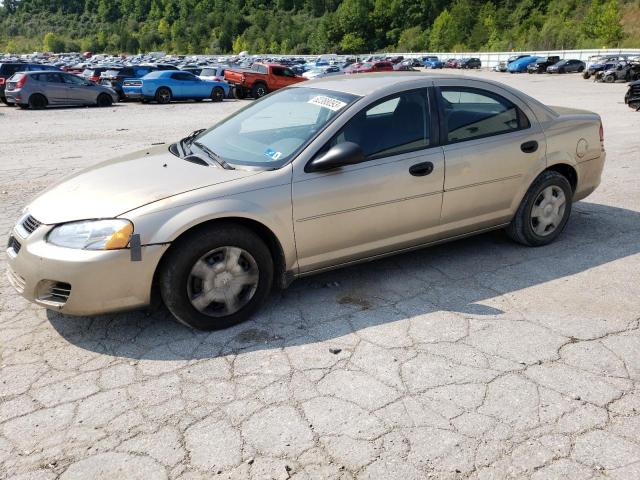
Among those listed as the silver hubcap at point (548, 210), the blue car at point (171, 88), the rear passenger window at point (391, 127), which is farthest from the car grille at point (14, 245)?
the blue car at point (171, 88)

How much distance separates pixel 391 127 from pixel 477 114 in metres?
0.88

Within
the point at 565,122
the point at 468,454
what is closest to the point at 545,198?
the point at 565,122

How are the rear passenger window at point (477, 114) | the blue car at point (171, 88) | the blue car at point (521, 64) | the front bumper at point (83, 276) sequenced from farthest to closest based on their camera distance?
the blue car at point (521, 64)
the blue car at point (171, 88)
the rear passenger window at point (477, 114)
the front bumper at point (83, 276)

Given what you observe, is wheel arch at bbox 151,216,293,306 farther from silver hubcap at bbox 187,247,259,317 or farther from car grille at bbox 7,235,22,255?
car grille at bbox 7,235,22,255

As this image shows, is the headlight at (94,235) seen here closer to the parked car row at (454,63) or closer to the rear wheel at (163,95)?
the rear wheel at (163,95)

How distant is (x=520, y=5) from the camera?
101188mm

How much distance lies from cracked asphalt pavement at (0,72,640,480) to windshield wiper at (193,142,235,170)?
1.02 metres

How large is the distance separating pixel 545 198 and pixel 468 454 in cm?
305

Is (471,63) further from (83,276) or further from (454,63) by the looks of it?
(83,276)

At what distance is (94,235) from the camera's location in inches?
134

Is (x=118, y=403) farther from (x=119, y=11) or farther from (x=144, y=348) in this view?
(x=119, y=11)

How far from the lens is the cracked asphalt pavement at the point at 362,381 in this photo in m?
2.62

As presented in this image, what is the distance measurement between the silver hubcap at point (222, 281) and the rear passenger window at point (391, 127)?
1021mm

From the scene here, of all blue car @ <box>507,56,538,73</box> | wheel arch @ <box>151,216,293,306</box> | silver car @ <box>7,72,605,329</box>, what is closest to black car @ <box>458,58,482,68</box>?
blue car @ <box>507,56,538,73</box>
